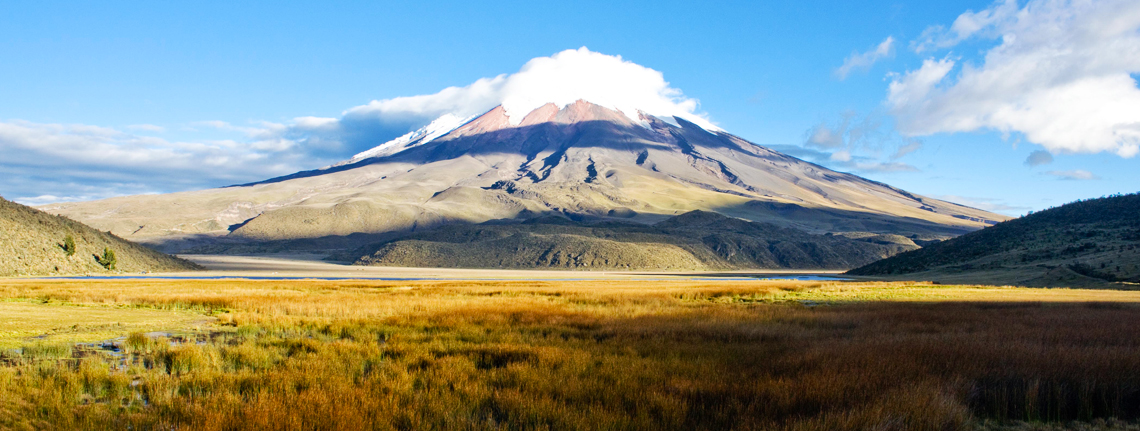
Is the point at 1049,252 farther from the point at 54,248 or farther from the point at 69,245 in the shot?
the point at 54,248

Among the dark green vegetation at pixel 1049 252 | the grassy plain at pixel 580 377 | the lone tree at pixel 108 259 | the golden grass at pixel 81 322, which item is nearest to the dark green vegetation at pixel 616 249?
the dark green vegetation at pixel 1049 252

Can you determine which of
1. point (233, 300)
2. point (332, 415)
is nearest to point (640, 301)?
point (233, 300)

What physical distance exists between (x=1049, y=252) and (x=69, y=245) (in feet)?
360

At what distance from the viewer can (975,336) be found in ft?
44.5

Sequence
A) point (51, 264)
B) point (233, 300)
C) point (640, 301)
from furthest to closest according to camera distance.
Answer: point (51, 264) < point (640, 301) < point (233, 300)

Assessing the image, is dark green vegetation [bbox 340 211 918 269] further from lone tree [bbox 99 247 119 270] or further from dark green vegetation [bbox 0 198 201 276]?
lone tree [bbox 99 247 119 270]

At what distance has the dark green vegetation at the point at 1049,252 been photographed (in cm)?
5438

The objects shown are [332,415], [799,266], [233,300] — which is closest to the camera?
[332,415]

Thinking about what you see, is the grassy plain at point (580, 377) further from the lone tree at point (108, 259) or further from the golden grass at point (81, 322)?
the lone tree at point (108, 259)

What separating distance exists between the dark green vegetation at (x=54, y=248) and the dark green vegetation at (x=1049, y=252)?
92.8 metres

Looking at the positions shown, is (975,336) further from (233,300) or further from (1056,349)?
(233,300)

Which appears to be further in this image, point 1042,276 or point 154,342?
point 1042,276

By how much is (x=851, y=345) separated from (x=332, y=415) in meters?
9.73

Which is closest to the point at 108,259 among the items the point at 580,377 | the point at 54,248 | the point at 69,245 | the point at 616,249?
the point at 69,245
